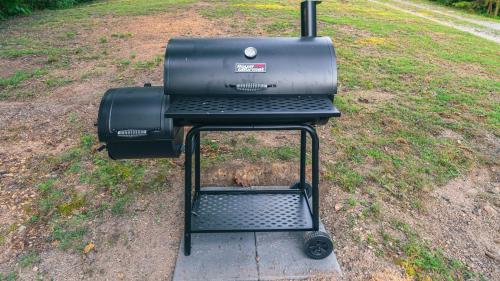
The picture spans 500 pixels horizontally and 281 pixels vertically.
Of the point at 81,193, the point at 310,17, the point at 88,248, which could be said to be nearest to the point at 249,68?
the point at 310,17

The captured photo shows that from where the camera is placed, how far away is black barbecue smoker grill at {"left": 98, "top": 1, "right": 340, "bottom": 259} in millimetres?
1946

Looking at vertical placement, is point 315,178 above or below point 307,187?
above

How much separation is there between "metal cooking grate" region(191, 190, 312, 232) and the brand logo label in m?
0.89

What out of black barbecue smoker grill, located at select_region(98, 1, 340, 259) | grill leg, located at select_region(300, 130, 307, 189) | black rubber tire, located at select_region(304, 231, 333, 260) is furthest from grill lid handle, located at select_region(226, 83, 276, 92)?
black rubber tire, located at select_region(304, 231, 333, 260)

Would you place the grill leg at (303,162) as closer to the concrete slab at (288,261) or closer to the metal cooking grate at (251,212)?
the metal cooking grate at (251,212)

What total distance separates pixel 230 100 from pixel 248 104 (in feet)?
0.37

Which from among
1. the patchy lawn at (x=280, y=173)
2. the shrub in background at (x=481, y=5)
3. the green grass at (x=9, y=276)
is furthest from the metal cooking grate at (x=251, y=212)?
the shrub in background at (x=481, y=5)

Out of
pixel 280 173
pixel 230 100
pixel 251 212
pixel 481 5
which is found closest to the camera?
pixel 230 100

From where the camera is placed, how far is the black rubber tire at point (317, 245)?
2238mm

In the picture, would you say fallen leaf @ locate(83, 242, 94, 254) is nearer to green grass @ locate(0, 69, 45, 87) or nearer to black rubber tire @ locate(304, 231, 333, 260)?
black rubber tire @ locate(304, 231, 333, 260)

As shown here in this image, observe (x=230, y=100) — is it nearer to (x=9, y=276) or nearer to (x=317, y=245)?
(x=317, y=245)

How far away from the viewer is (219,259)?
228cm

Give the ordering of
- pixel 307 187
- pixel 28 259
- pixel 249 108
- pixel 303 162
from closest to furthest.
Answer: pixel 249 108, pixel 28 259, pixel 303 162, pixel 307 187

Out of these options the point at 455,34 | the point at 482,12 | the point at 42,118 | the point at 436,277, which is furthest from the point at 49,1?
the point at 482,12
